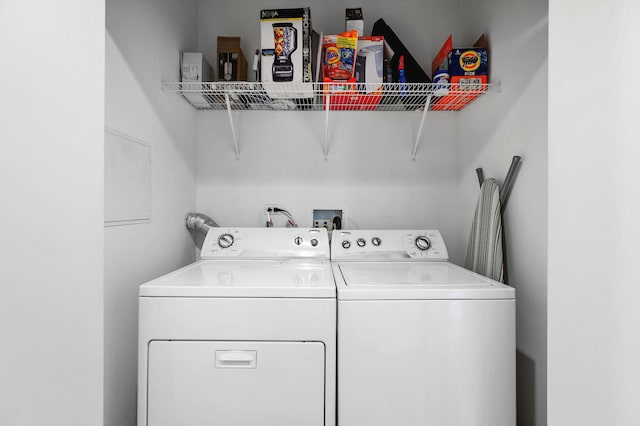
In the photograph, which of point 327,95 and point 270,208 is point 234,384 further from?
point 327,95

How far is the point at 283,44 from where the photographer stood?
1.71m

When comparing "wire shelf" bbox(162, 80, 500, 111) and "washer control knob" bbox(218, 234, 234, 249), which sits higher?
"wire shelf" bbox(162, 80, 500, 111)

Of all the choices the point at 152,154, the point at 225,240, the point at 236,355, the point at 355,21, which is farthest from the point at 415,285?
the point at 355,21

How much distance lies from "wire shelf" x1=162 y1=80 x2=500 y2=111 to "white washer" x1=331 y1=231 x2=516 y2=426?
1058mm

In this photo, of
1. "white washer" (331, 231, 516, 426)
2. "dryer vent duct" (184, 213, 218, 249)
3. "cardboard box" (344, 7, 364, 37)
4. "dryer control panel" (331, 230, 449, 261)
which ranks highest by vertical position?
"cardboard box" (344, 7, 364, 37)

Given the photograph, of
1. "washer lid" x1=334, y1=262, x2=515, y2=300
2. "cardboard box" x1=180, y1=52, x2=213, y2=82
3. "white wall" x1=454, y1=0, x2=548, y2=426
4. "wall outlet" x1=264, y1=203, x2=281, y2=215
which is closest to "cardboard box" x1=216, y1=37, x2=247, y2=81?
"cardboard box" x1=180, y1=52, x2=213, y2=82

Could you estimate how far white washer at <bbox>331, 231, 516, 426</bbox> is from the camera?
1.23 metres

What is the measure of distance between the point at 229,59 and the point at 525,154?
158cm

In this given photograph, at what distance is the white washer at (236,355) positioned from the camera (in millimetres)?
1220

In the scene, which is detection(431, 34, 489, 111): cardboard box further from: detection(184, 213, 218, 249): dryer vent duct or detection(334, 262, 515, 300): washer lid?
detection(184, 213, 218, 249): dryer vent duct
